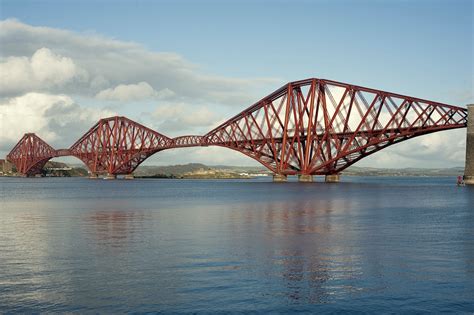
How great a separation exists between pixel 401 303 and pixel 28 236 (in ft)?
62.4

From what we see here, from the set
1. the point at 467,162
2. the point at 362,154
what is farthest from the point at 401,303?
the point at 362,154

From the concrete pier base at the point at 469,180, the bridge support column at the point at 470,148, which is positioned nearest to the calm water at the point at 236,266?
the bridge support column at the point at 470,148

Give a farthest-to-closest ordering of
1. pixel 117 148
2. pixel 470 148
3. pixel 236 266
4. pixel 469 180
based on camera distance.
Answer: pixel 117 148 < pixel 469 180 < pixel 470 148 < pixel 236 266

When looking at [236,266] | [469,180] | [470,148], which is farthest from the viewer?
[469,180]

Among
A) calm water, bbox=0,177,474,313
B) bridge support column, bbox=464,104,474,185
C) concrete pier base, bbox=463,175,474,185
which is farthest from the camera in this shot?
concrete pier base, bbox=463,175,474,185

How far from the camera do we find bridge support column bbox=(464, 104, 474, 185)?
8606 cm

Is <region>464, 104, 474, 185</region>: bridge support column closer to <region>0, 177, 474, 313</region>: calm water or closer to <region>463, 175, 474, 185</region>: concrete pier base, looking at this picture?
<region>463, 175, 474, 185</region>: concrete pier base

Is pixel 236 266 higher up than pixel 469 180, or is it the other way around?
pixel 469 180

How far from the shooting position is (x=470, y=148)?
283 feet

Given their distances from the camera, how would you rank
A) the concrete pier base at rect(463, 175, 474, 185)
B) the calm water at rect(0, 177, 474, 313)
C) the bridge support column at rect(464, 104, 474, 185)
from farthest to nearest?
1. the concrete pier base at rect(463, 175, 474, 185)
2. the bridge support column at rect(464, 104, 474, 185)
3. the calm water at rect(0, 177, 474, 313)

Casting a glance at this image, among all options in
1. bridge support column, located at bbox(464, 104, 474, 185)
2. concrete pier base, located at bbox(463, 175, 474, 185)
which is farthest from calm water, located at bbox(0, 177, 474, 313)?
concrete pier base, located at bbox(463, 175, 474, 185)

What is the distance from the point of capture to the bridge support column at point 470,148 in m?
86.1

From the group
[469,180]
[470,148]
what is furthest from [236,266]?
[469,180]

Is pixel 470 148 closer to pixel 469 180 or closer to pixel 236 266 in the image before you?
pixel 469 180
